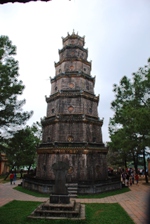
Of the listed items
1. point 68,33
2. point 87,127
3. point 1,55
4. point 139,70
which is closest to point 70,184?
point 87,127

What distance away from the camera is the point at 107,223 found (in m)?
7.42

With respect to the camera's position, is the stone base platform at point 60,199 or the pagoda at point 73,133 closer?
the stone base platform at point 60,199

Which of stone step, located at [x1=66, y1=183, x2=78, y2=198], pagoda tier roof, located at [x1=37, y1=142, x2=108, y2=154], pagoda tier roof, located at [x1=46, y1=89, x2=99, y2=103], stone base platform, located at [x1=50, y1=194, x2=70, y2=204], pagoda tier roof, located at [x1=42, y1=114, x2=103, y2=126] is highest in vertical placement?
pagoda tier roof, located at [x1=46, y1=89, x2=99, y2=103]

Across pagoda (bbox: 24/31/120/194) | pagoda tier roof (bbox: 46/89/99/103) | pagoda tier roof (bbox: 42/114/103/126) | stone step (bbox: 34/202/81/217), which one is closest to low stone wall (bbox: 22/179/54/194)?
pagoda (bbox: 24/31/120/194)

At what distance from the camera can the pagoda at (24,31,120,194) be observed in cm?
1540

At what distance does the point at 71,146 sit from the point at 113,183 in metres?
5.41

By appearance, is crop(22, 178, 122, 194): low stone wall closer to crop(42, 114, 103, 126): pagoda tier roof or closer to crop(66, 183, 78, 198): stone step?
crop(66, 183, 78, 198): stone step

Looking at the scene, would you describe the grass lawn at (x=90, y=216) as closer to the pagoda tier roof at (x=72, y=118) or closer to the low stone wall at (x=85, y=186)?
the low stone wall at (x=85, y=186)

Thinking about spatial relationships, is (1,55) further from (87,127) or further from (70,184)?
(70,184)

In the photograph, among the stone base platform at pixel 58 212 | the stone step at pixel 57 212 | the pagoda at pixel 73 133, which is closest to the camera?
the stone base platform at pixel 58 212

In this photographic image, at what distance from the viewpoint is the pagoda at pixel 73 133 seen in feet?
50.5

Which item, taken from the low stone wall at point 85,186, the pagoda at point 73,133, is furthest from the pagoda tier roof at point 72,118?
the low stone wall at point 85,186

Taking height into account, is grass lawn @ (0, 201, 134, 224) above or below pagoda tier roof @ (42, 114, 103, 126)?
below

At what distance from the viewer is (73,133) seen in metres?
16.8
